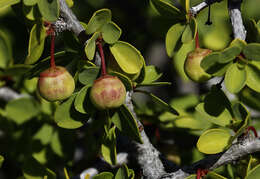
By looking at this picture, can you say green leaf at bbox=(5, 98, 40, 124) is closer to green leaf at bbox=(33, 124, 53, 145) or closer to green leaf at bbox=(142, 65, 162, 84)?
green leaf at bbox=(33, 124, 53, 145)

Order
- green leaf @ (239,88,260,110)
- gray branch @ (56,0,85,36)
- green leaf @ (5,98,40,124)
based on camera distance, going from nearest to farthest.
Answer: gray branch @ (56,0,85,36) → green leaf @ (239,88,260,110) → green leaf @ (5,98,40,124)

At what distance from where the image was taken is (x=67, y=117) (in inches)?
45.1

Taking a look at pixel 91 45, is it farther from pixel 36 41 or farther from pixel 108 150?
pixel 108 150

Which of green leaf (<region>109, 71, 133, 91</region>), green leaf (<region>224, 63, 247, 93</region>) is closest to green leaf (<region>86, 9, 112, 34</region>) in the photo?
green leaf (<region>109, 71, 133, 91</region>)

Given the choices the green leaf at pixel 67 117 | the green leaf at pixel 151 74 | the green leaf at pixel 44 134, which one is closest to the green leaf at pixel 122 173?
the green leaf at pixel 67 117

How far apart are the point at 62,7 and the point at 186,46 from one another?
514mm

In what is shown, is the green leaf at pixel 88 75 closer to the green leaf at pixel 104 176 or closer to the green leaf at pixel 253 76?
the green leaf at pixel 104 176

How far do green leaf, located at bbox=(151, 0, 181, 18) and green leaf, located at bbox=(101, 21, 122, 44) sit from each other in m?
0.15

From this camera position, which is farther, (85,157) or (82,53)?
(85,157)

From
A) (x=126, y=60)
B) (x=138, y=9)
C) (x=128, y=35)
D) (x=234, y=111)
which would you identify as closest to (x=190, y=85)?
(x=138, y=9)

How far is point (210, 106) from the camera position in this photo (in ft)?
3.96

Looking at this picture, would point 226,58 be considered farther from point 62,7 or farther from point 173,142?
point 173,142

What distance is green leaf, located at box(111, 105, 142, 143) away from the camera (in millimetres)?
1068

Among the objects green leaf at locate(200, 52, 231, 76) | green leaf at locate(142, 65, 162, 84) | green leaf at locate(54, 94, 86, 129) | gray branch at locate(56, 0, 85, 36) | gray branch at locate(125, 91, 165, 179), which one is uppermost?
gray branch at locate(56, 0, 85, 36)
